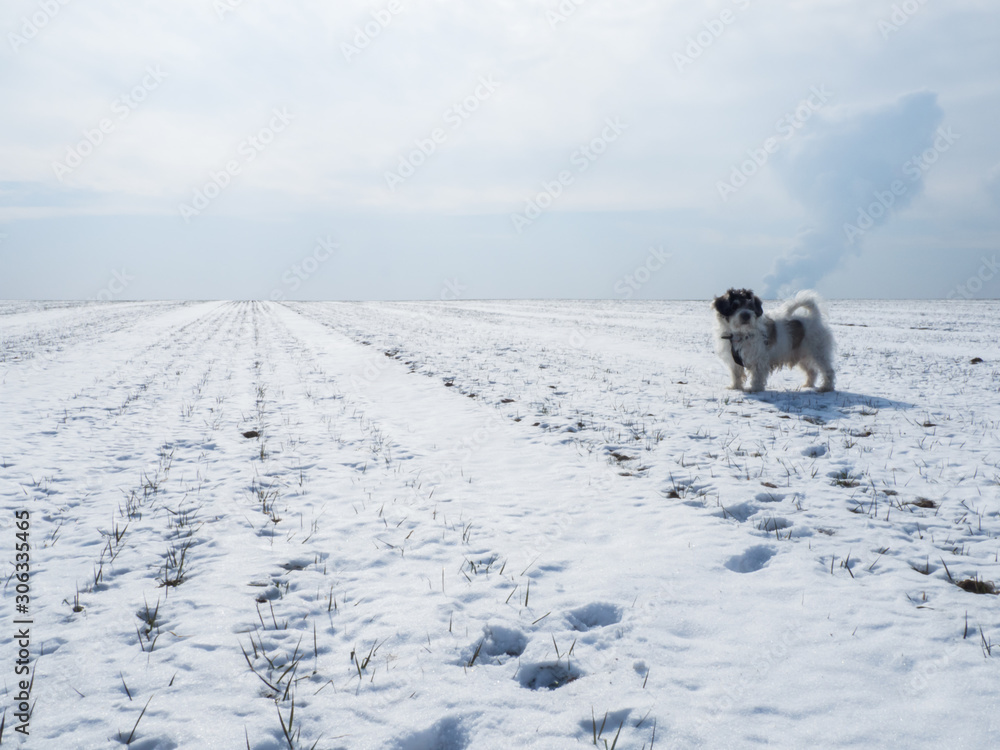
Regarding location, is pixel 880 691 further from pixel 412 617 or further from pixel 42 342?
pixel 42 342

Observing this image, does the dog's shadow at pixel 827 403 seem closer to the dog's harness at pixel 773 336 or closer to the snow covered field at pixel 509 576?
the snow covered field at pixel 509 576

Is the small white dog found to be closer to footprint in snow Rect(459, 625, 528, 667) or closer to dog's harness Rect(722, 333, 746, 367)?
dog's harness Rect(722, 333, 746, 367)

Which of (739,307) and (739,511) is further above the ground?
(739,307)

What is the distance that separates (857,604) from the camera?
3146 mm

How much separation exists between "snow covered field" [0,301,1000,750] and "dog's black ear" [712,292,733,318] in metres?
2.17

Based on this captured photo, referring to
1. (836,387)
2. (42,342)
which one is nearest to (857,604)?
(836,387)

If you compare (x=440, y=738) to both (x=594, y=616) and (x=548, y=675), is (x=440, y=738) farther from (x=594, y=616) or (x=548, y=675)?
(x=594, y=616)

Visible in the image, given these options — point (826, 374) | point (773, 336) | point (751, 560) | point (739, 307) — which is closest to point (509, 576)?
point (751, 560)

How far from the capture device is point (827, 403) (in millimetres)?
8734

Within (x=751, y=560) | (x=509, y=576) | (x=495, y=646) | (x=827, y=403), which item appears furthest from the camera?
(x=827, y=403)

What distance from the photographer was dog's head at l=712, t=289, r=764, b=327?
Result: 9227 mm

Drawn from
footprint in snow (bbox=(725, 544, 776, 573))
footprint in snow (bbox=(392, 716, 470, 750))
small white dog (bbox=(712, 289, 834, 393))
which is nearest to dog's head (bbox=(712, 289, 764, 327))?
small white dog (bbox=(712, 289, 834, 393))

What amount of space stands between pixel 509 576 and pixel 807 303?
8689mm

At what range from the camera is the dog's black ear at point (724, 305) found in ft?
31.3
